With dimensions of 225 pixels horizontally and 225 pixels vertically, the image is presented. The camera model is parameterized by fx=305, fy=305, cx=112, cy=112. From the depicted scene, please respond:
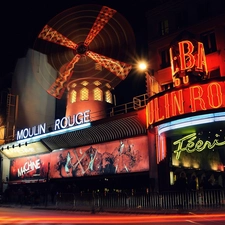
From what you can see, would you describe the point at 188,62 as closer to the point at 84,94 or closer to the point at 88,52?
the point at 84,94

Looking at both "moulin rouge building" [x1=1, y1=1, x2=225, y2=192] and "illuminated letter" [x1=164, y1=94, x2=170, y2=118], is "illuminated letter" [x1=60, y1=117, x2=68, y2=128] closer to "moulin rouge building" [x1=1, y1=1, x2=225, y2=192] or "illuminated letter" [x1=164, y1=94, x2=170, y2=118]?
"moulin rouge building" [x1=1, y1=1, x2=225, y2=192]

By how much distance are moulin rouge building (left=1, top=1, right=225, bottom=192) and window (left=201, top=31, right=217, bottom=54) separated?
4 cm

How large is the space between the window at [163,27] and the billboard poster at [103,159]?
752cm

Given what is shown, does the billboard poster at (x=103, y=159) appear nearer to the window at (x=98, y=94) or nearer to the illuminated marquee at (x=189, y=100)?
the illuminated marquee at (x=189, y=100)

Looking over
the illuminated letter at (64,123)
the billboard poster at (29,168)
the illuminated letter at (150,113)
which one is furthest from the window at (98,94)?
the illuminated letter at (150,113)

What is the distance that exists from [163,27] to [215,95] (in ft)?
28.1

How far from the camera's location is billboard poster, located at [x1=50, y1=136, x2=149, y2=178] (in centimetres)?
2012

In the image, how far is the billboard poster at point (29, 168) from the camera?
90.3ft

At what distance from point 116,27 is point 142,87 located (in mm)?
7051

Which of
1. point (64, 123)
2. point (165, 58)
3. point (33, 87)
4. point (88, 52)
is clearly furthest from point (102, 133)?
point (33, 87)

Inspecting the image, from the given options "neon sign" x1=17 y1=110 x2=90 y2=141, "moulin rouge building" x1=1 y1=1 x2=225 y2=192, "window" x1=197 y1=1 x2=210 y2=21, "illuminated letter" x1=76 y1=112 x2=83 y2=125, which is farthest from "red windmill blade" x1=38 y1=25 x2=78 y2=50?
"window" x1=197 y1=1 x2=210 y2=21

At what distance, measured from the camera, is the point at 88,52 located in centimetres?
2922

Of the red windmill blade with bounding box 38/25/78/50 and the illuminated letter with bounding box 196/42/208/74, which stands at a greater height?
the red windmill blade with bounding box 38/25/78/50

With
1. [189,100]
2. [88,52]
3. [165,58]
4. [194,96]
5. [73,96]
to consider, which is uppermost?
[88,52]
